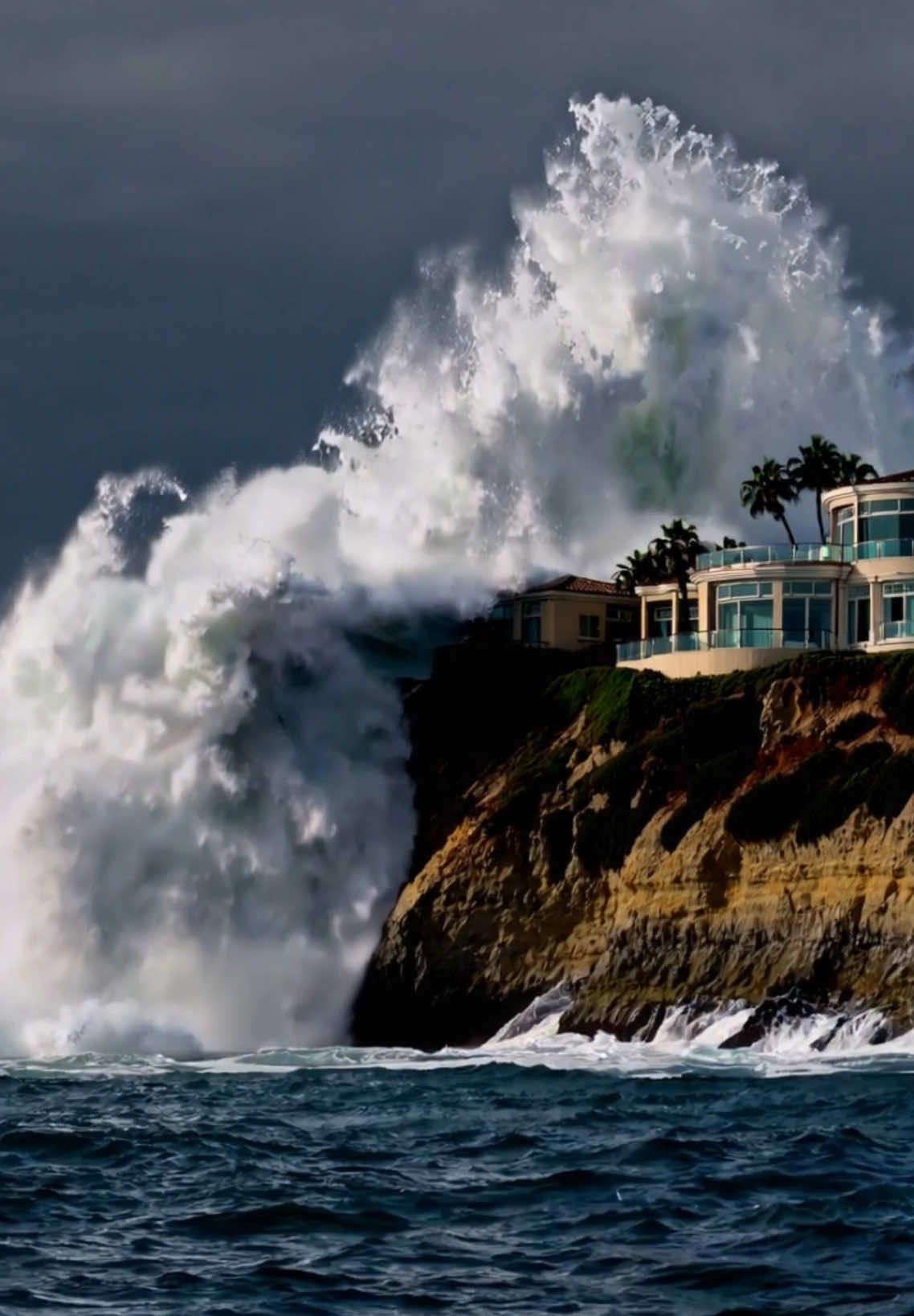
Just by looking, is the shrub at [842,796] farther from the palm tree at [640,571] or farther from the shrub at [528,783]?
the palm tree at [640,571]

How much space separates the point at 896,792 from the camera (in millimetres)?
56125

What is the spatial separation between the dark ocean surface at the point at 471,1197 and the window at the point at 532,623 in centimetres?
2617

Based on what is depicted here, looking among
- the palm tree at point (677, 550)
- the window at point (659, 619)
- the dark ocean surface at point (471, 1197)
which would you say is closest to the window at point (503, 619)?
the window at point (659, 619)

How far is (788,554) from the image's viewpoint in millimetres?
65250

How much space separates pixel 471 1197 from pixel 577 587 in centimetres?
4344

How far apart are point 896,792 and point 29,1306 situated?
34633 millimetres

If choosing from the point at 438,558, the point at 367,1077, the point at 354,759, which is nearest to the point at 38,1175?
the point at 367,1077

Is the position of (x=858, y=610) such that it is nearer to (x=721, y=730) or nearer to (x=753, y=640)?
(x=753, y=640)

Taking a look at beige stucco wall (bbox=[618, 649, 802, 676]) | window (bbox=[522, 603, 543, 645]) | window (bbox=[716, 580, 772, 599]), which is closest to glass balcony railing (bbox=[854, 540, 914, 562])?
window (bbox=[716, 580, 772, 599])

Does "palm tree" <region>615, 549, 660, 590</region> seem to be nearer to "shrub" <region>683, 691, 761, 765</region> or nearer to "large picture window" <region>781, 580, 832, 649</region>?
"large picture window" <region>781, 580, 832, 649</region>

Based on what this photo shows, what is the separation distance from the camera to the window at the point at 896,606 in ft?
206

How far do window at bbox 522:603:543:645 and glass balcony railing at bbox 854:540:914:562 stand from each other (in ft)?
35.8

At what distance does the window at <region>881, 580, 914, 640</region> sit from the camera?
6269cm

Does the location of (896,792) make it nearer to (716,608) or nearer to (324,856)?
(716,608)
